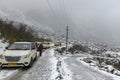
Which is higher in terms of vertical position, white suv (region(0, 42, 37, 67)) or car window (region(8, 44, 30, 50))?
car window (region(8, 44, 30, 50))

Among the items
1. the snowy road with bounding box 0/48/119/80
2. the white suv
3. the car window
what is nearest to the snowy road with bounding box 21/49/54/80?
the snowy road with bounding box 0/48/119/80

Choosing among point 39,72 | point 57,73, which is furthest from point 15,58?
point 57,73

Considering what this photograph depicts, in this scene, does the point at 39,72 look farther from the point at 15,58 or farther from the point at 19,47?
the point at 19,47

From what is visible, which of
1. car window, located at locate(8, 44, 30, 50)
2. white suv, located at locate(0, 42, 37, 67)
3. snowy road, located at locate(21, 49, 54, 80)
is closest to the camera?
snowy road, located at locate(21, 49, 54, 80)

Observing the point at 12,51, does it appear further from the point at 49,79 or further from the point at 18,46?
the point at 49,79

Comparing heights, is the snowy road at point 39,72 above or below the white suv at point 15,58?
below

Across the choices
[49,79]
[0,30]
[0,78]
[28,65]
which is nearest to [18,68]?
[28,65]

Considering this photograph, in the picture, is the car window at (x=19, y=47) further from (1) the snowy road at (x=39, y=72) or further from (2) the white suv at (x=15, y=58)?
(1) the snowy road at (x=39, y=72)

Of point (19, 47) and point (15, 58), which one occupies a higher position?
point (19, 47)

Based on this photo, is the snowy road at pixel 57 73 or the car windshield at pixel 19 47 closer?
the snowy road at pixel 57 73

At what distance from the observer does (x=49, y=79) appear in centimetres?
1275

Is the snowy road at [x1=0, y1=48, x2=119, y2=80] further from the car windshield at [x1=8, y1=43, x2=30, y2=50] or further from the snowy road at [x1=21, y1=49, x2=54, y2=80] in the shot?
the car windshield at [x1=8, y1=43, x2=30, y2=50]

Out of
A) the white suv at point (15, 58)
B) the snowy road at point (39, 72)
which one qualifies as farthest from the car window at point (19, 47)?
the snowy road at point (39, 72)

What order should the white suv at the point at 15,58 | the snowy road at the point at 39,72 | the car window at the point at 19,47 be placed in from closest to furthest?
the snowy road at the point at 39,72
the white suv at the point at 15,58
the car window at the point at 19,47
